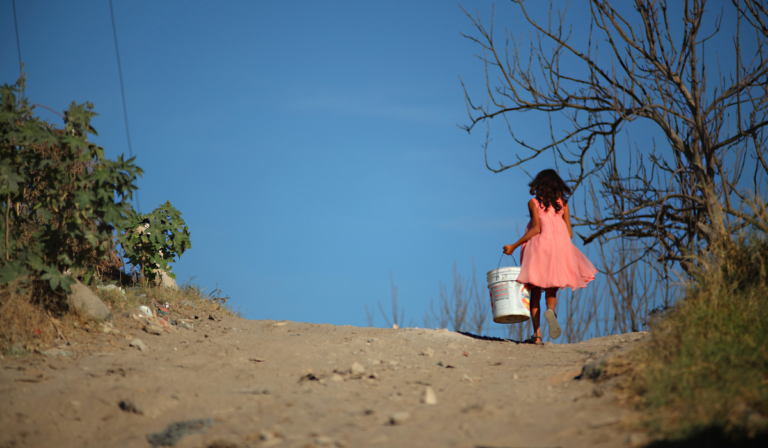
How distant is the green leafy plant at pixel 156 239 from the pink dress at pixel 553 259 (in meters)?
4.91

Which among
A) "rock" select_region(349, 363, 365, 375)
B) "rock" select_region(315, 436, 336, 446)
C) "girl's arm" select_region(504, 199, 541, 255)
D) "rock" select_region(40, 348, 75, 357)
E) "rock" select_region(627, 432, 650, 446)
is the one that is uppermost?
"girl's arm" select_region(504, 199, 541, 255)

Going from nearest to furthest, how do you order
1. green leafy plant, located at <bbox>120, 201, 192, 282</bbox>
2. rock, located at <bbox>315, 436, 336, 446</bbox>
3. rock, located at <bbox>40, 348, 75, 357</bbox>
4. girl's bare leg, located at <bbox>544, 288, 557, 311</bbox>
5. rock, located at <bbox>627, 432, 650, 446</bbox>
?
rock, located at <bbox>627, 432, 650, 446</bbox> < rock, located at <bbox>315, 436, 336, 446</bbox> < rock, located at <bbox>40, 348, 75, 357</bbox> < girl's bare leg, located at <bbox>544, 288, 557, 311</bbox> < green leafy plant, located at <bbox>120, 201, 192, 282</bbox>

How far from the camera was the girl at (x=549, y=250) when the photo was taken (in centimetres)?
598

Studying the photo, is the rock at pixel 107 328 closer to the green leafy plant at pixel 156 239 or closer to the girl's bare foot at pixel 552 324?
the green leafy plant at pixel 156 239

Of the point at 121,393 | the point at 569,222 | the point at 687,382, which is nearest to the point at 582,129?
the point at 569,222

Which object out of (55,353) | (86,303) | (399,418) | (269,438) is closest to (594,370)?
(399,418)

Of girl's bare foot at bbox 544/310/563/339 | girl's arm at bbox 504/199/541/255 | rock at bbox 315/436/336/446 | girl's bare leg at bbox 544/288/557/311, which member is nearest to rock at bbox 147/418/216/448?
rock at bbox 315/436/336/446

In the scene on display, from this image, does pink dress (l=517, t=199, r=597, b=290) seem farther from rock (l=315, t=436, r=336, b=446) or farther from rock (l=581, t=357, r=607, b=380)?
rock (l=315, t=436, r=336, b=446)

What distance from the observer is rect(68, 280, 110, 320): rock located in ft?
17.1

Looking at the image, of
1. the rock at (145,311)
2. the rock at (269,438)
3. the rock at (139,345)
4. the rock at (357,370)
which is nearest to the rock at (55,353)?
the rock at (139,345)

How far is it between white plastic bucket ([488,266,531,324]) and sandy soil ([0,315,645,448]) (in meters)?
0.94

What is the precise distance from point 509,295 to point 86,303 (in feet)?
16.0

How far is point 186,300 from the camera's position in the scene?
7.33 metres

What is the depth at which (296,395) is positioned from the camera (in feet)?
11.1
